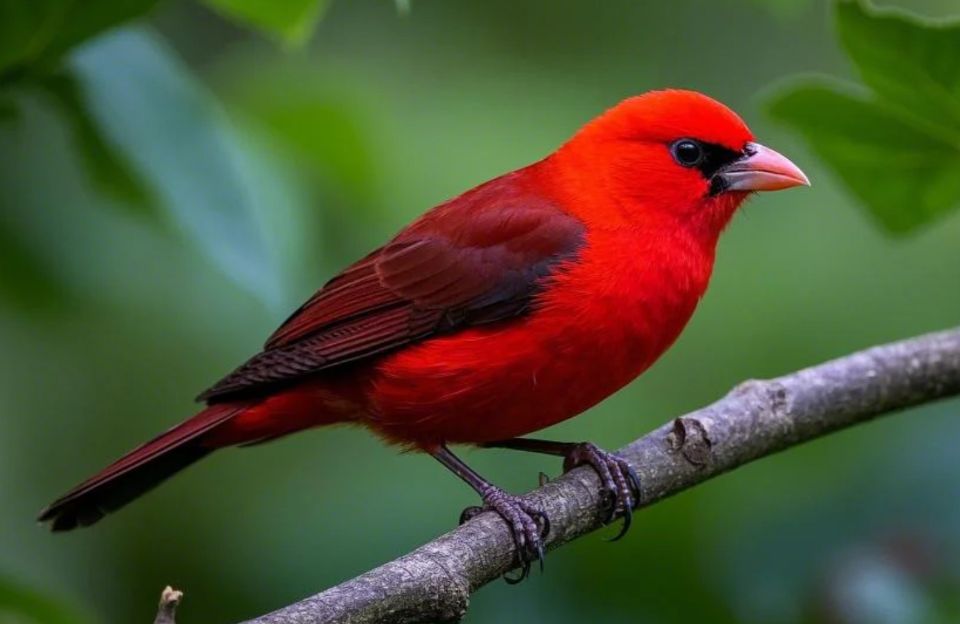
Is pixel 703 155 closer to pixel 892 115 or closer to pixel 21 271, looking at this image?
pixel 892 115

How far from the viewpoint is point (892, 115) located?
3.59 metres

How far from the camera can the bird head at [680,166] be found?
4.50 meters

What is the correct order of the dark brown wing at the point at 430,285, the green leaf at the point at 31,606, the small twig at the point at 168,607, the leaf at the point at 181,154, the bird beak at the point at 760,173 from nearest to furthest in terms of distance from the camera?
the small twig at the point at 168,607 < the green leaf at the point at 31,606 < the leaf at the point at 181,154 < the dark brown wing at the point at 430,285 < the bird beak at the point at 760,173

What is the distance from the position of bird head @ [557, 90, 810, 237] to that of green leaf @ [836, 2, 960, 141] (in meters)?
0.98

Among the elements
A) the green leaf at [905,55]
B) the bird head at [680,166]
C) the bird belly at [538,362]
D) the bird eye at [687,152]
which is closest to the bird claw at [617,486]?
the bird belly at [538,362]

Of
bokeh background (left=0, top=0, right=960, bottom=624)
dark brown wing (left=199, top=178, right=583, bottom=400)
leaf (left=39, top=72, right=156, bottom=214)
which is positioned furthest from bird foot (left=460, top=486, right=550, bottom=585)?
leaf (left=39, top=72, right=156, bottom=214)

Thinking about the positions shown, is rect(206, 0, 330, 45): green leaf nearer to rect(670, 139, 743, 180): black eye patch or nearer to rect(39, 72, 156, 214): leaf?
rect(39, 72, 156, 214): leaf

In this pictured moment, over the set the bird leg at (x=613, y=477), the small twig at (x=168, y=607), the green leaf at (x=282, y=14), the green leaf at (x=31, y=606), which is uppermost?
the green leaf at (x=282, y=14)

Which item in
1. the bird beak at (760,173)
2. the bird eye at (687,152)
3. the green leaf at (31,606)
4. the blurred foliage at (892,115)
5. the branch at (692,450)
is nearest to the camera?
the branch at (692,450)

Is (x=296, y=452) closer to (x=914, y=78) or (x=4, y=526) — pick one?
(x=4, y=526)

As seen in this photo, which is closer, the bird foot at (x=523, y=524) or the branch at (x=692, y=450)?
the branch at (x=692, y=450)

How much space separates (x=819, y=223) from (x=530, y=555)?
8.56 feet

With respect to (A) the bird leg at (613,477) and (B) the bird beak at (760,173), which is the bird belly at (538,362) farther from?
(B) the bird beak at (760,173)

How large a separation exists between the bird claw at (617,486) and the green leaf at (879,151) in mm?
968
